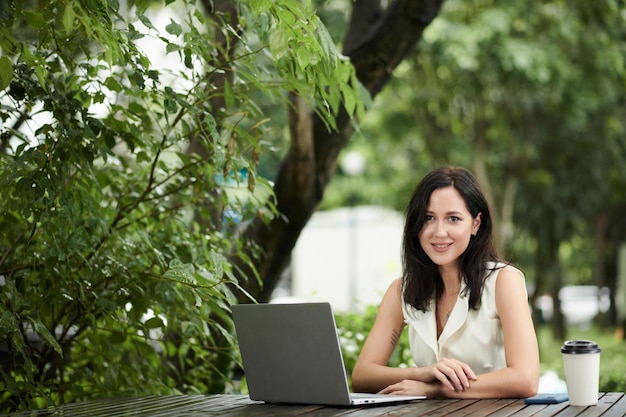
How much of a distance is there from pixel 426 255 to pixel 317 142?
6.06 feet

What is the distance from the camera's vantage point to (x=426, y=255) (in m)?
3.84

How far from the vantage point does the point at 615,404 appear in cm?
306

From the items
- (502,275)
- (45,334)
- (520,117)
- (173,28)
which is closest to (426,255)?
(502,275)

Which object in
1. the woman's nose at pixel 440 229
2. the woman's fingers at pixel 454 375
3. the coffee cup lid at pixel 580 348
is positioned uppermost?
the woman's nose at pixel 440 229

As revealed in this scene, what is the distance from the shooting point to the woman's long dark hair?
12.1ft

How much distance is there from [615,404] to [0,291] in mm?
2146

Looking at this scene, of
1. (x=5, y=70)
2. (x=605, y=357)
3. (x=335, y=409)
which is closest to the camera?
(x=5, y=70)

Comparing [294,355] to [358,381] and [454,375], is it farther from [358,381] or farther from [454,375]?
[358,381]

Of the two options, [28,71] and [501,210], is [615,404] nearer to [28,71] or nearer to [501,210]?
[28,71]

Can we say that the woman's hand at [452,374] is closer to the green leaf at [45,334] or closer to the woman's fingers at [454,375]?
the woman's fingers at [454,375]

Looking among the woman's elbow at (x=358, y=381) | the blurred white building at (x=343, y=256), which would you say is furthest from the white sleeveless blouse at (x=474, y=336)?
the blurred white building at (x=343, y=256)

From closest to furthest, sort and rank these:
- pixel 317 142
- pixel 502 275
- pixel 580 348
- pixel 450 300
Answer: pixel 580 348 → pixel 502 275 → pixel 450 300 → pixel 317 142

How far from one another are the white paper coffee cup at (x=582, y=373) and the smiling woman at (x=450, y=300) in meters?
0.27

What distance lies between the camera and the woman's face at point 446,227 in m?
3.64
